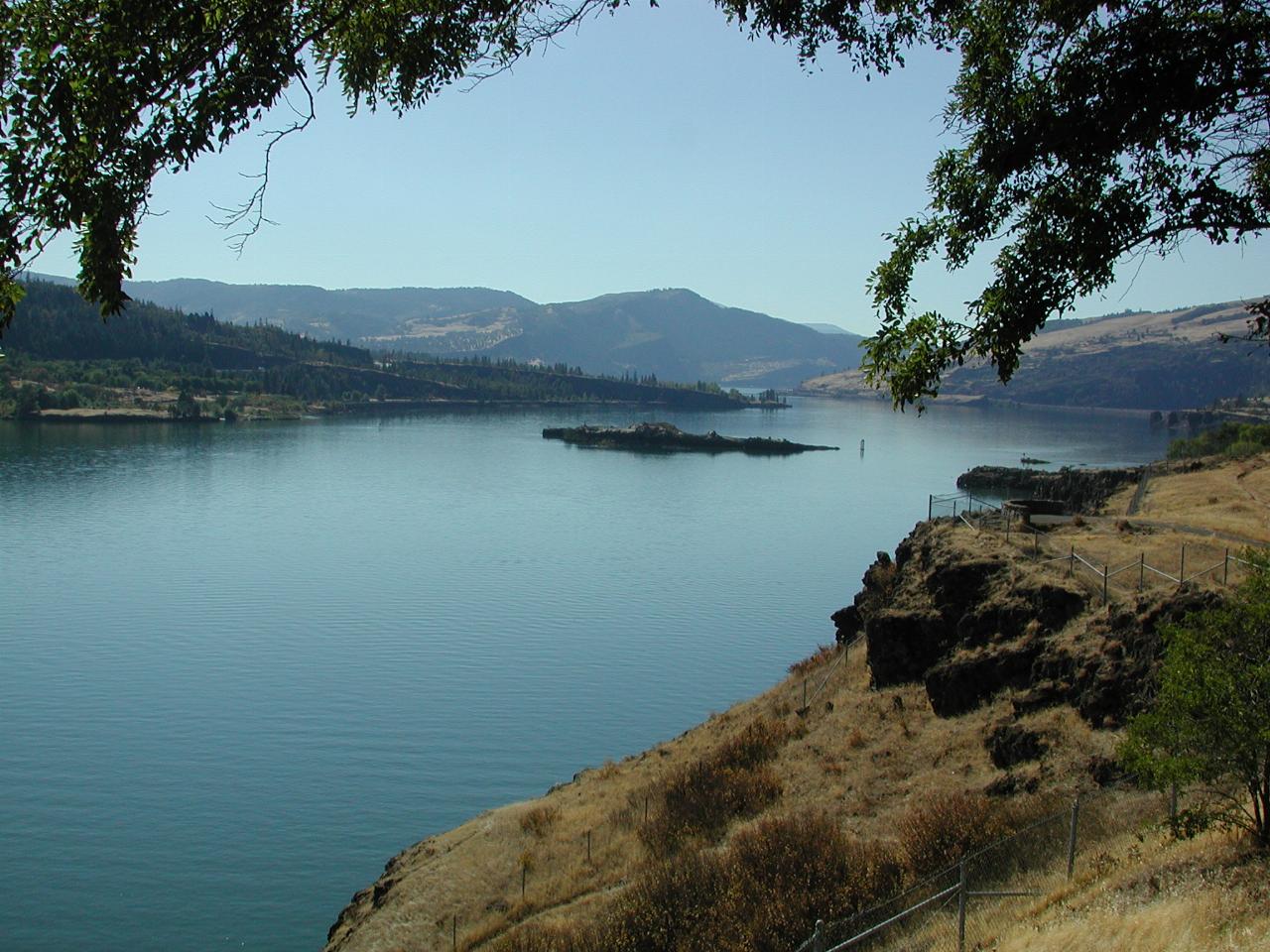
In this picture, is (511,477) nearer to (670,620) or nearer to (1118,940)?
(670,620)

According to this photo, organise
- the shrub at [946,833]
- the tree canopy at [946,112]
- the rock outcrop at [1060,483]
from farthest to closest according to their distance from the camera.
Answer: the rock outcrop at [1060,483] < the shrub at [946,833] < the tree canopy at [946,112]

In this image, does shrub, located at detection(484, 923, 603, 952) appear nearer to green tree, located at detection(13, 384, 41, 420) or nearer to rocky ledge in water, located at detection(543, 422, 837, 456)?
rocky ledge in water, located at detection(543, 422, 837, 456)

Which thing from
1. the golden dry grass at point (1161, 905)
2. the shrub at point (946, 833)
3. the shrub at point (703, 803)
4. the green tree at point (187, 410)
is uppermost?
the green tree at point (187, 410)

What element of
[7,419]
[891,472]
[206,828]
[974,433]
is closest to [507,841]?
[206,828]

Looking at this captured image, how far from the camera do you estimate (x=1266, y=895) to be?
984cm

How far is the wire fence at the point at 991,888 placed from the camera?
11.9 meters

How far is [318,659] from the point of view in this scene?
37.2 meters

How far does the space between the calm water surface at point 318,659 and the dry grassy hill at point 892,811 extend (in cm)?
372

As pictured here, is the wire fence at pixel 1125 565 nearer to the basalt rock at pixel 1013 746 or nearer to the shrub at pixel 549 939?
the basalt rock at pixel 1013 746

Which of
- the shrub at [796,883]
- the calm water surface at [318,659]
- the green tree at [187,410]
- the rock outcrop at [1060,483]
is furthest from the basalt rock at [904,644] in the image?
the green tree at [187,410]

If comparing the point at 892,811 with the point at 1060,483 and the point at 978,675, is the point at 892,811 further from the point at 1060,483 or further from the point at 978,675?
the point at 1060,483

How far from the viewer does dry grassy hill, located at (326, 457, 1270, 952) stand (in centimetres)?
1188

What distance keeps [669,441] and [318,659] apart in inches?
4178

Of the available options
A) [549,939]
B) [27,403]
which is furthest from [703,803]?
[27,403]
